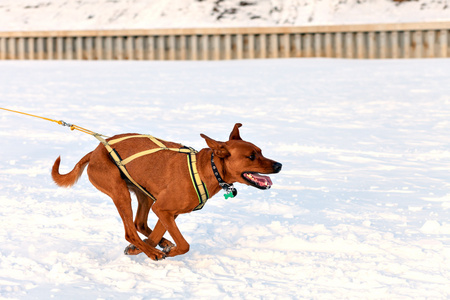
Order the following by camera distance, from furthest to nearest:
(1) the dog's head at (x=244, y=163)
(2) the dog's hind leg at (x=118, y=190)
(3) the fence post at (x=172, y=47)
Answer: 1. (3) the fence post at (x=172, y=47)
2. (2) the dog's hind leg at (x=118, y=190)
3. (1) the dog's head at (x=244, y=163)

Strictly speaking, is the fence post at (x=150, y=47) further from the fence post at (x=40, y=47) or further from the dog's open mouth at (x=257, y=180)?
the dog's open mouth at (x=257, y=180)

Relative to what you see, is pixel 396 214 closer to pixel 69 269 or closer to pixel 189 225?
pixel 189 225

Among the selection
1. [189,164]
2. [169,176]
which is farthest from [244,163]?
[169,176]

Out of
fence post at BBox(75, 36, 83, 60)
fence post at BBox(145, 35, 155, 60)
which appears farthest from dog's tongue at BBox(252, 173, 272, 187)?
fence post at BBox(75, 36, 83, 60)

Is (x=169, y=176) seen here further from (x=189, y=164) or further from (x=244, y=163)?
A: (x=244, y=163)

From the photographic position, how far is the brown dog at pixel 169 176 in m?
4.04

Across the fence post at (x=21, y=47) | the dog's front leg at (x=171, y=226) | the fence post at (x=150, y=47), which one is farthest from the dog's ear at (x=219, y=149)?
the fence post at (x=21, y=47)

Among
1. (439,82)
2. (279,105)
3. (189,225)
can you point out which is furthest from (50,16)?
(189,225)

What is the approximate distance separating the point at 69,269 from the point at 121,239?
769 millimetres

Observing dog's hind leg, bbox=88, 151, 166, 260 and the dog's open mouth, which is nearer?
the dog's open mouth

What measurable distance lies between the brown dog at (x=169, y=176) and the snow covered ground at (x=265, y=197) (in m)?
0.19

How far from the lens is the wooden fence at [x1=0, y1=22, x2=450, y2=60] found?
1464 centimetres

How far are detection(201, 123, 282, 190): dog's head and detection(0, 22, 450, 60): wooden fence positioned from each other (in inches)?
449

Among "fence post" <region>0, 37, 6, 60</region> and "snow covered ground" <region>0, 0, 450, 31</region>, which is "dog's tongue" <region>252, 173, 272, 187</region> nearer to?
"snow covered ground" <region>0, 0, 450, 31</region>
